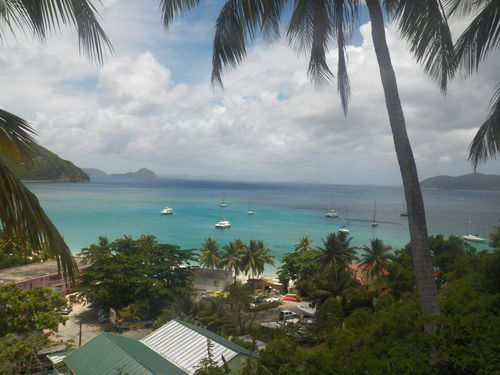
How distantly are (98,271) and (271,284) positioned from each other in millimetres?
15451

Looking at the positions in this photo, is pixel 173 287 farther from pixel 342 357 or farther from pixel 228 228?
pixel 228 228

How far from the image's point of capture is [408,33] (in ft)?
18.1

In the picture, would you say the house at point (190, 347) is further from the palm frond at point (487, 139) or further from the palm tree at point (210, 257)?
the palm tree at point (210, 257)

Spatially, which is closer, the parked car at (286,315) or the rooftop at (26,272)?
the rooftop at (26,272)

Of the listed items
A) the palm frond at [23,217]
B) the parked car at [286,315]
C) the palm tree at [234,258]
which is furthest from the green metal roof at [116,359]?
the palm tree at [234,258]

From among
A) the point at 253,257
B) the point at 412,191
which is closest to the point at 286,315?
the point at 253,257

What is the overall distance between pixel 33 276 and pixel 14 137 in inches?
994

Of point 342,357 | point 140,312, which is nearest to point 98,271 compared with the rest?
point 140,312

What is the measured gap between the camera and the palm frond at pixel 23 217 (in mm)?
2550

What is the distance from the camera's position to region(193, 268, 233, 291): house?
33250 millimetres

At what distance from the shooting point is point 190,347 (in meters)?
10.8

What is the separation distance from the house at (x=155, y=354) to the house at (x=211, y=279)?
71.8 ft

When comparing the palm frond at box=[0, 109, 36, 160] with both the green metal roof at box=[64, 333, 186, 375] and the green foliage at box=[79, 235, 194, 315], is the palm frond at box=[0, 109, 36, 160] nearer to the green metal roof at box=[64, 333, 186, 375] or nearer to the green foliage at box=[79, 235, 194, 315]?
the green metal roof at box=[64, 333, 186, 375]

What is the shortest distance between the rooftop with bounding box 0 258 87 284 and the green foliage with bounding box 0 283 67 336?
11.7 m
